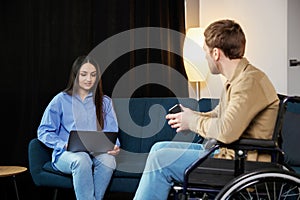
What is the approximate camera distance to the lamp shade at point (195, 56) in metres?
4.14

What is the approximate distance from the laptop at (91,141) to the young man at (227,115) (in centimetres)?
94

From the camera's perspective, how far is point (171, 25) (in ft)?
14.0

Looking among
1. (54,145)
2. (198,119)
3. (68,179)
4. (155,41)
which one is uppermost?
(155,41)

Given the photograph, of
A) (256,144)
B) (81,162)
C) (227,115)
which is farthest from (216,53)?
(81,162)

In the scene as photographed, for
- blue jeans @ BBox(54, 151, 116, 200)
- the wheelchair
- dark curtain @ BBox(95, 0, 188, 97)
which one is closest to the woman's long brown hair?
blue jeans @ BBox(54, 151, 116, 200)

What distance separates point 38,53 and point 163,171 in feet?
5.97

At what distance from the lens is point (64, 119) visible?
3.44 m

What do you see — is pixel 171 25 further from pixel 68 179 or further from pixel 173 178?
pixel 173 178

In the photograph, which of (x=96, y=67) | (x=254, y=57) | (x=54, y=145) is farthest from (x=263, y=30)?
(x=54, y=145)

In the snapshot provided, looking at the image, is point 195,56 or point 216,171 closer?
point 216,171

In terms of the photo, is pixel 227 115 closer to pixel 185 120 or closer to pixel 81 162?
pixel 185 120

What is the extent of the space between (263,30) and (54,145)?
1799 mm

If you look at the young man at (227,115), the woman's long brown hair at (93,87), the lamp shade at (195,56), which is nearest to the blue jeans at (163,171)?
the young man at (227,115)

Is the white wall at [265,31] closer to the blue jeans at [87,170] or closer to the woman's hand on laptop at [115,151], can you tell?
the woman's hand on laptop at [115,151]
